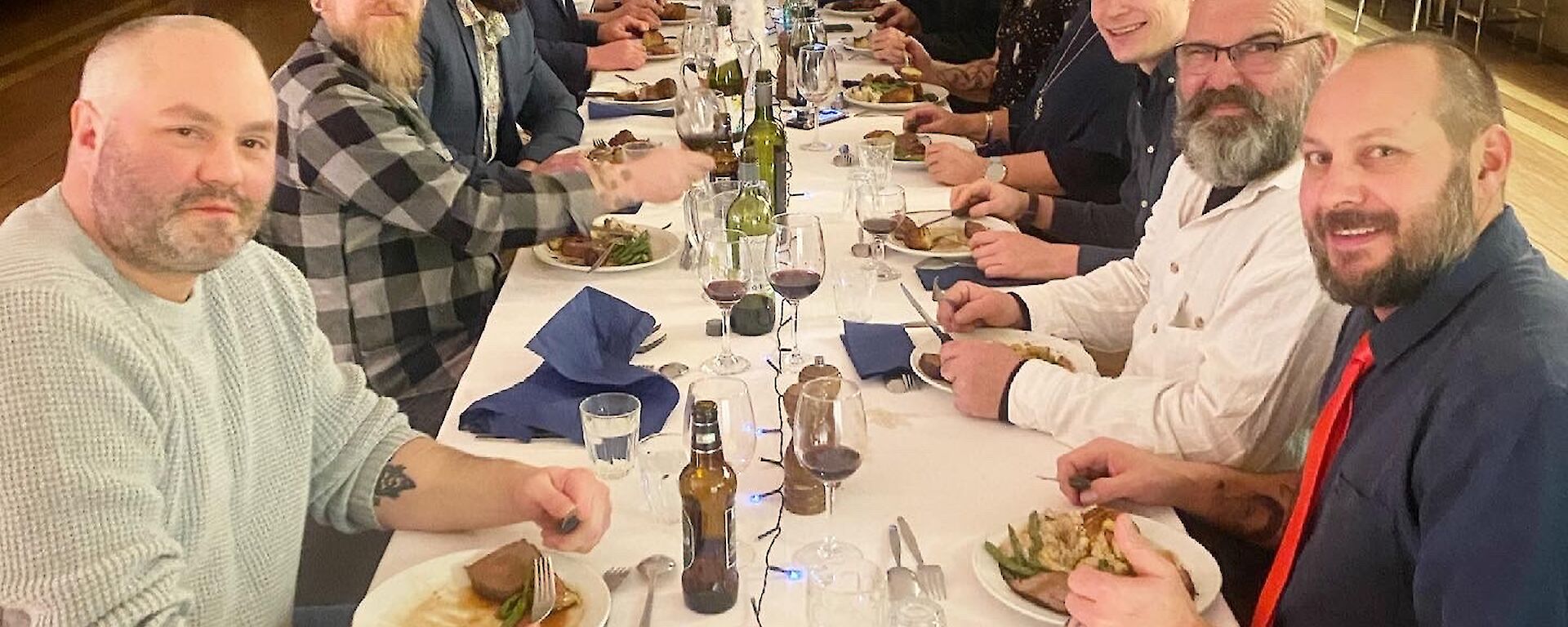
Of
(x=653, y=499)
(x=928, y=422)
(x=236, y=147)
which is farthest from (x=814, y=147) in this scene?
(x=236, y=147)

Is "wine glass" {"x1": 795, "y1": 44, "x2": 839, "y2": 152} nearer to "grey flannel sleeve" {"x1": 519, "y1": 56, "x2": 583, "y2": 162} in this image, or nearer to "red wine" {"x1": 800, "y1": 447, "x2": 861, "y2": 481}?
"grey flannel sleeve" {"x1": 519, "y1": 56, "x2": 583, "y2": 162}

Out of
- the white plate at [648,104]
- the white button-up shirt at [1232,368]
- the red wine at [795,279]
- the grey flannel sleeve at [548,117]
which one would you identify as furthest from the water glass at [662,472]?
the white plate at [648,104]

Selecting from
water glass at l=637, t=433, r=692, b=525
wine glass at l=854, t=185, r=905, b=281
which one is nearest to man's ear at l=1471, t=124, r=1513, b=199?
water glass at l=637, t=433, r=692, b=525

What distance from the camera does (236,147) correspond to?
55.3 inches

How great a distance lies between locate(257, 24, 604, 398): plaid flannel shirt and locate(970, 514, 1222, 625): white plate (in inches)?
48.4

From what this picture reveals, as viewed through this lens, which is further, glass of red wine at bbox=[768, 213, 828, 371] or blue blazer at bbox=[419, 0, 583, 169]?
blue blazer at bbox=[419, 0, 583, 169]

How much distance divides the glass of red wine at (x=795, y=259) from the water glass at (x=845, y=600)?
2.36 ft

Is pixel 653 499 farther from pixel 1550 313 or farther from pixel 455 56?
pixel 455 56

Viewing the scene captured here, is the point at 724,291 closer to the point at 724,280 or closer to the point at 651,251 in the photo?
the point at 724,280

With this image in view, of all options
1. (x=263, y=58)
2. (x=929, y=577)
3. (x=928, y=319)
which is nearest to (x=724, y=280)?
(x=928, y=319)

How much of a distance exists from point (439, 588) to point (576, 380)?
19.7 inches

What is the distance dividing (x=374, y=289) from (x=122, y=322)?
120 centimetres

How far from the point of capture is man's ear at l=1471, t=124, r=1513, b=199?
4.46ft

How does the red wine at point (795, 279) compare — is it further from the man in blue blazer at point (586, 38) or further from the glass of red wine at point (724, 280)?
the man in blue blazer at point (586, 38)
